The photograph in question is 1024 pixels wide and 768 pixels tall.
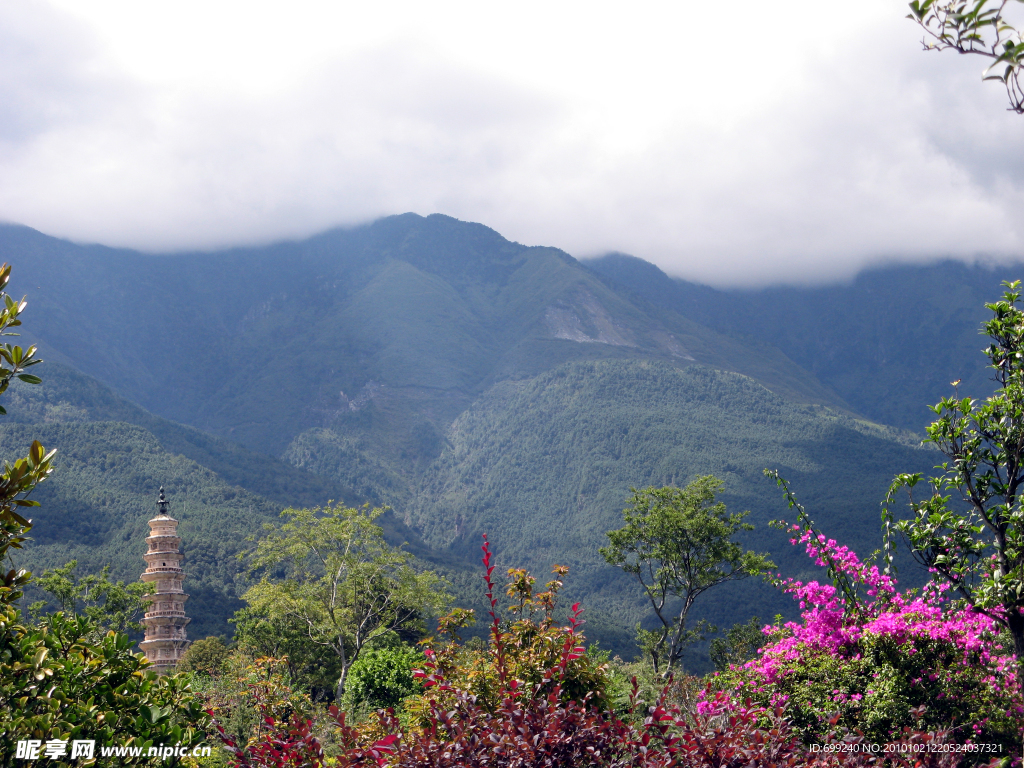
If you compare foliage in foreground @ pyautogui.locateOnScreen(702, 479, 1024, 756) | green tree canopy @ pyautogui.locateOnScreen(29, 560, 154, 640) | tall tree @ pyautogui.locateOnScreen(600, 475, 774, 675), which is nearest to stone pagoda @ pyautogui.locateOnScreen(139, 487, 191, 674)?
green tree canopy @ pyautogui.locateOnScreen(29, 560, 154, 640)

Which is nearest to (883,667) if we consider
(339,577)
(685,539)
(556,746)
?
(556,746)

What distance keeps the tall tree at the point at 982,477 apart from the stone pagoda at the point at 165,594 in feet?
137

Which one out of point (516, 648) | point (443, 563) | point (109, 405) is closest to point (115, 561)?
point (443, 563)

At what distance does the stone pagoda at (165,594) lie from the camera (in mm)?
44219

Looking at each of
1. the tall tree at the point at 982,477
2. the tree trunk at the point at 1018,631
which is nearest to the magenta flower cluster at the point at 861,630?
the tree trunk at the point at 1018,631

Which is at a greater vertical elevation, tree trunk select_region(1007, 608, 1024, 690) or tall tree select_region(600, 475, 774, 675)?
tree trunk select_region(1007, 608, 1024, 690)

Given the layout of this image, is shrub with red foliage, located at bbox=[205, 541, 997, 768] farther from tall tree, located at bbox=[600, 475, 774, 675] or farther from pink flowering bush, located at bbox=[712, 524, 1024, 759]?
tall tree, located at bbox=[600, 475, 774, 675]

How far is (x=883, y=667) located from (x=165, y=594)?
1668 inches

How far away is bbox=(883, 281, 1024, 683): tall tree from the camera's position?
8.90 m

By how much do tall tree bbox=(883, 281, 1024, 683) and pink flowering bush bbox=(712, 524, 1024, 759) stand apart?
789mm

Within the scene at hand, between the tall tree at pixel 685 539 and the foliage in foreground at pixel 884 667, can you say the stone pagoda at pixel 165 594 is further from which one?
the foliage in foreground at pixel 884 667

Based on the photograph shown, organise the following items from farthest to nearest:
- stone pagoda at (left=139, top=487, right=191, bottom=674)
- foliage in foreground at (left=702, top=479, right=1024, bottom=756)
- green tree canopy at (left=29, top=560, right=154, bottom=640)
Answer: stone pagoda at (left=139, top=487, right=191, bottom=674) → green tree canopy at (left=29, top=560, right=154, bottom=640) → foliage in foreground at (left=702, top=479, right=1024, bottom=756)

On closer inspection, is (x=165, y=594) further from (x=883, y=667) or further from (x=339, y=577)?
(x=883, y=667)

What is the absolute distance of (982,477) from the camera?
937 centimetres
